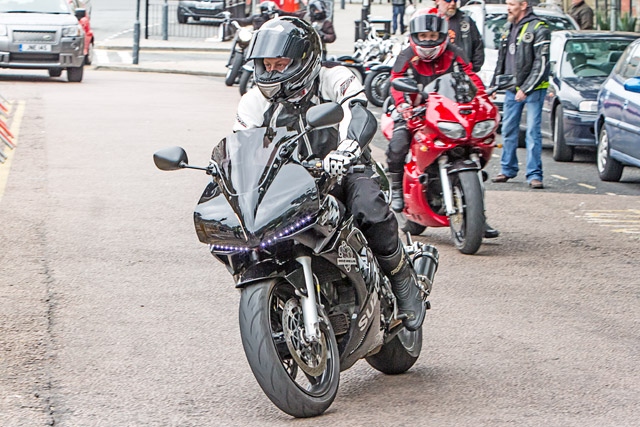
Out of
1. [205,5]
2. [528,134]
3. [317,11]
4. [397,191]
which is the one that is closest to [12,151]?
[528,134]

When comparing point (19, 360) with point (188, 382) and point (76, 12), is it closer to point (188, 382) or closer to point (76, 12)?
point (188, 382)

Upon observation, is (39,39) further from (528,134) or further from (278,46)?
(278,46)

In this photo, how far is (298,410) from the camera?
529cm

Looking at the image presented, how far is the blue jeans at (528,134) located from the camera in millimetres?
13805

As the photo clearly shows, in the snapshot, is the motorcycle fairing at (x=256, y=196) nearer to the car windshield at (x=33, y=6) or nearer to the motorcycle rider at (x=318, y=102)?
the motorcycle rider at (x=318, y=102)

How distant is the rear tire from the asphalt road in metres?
2.43

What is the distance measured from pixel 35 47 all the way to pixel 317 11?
5.47 meters

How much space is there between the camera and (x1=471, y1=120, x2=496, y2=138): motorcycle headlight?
32.8 ft

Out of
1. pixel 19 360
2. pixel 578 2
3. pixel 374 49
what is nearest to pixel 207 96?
pixel 374 49

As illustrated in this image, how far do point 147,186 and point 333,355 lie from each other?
7.70m

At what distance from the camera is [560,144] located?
1641 centimetres

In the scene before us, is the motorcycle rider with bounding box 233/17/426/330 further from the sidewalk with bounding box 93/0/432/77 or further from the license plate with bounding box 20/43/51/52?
the sidewalk with bounding box 93/0/432/77

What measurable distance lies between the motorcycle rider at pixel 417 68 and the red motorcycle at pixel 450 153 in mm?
83

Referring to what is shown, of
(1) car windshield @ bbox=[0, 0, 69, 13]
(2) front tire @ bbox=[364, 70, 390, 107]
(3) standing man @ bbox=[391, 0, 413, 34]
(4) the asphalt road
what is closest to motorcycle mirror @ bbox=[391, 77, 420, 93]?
(4) the asphalt road
